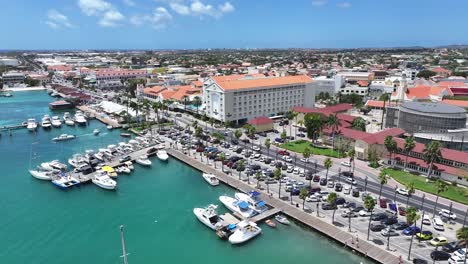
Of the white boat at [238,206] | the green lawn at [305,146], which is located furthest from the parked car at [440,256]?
the green lawn at [305,146]

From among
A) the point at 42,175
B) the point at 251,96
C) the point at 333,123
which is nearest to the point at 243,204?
→ the point at 333,123

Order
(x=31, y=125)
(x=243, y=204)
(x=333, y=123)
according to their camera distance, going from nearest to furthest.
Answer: (x=243, y=204) < (x=333, y=123) < (x=31, y=125)

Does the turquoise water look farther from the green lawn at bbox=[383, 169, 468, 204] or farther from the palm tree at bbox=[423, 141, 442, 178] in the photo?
the palm tree at bbox=[423, 141, 442, 178]

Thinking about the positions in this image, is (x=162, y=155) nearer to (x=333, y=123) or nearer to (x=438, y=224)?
(x=333, y=123)

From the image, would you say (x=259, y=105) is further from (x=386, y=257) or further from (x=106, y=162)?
(x=386, y=257)

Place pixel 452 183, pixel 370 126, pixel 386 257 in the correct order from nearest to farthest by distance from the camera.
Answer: pixel 386 257 → pixel 452 183 → pixel 370 126

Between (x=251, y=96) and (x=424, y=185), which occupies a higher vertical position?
(x=251, y=96)

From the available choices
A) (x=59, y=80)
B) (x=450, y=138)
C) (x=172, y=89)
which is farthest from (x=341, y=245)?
(x=59, y=80)
